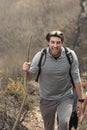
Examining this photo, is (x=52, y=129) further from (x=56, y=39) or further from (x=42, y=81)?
(x=56, y=39)

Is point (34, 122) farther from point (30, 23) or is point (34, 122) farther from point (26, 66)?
point (30, 23)

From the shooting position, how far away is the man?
5.20 meters

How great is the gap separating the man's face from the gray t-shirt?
6 centimetres

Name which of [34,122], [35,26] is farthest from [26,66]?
[35,26]

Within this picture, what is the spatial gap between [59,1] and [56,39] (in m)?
14.3

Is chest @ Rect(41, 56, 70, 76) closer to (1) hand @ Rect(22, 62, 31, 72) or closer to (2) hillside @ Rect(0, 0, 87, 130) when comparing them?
(1) hand @ Rect(22, 62, 31, 72)

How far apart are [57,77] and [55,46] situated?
0.42m

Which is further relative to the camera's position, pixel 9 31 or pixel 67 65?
pixel 9 31

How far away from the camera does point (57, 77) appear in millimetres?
5254

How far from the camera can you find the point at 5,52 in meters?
17.5

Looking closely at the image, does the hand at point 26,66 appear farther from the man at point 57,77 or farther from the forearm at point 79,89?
the forearm at point 79,89

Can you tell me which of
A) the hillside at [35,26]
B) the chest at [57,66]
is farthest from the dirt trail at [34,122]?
the hillside at [35,26]

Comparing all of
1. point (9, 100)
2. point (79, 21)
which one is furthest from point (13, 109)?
point (79, 21)

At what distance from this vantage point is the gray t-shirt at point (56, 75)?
5199mm
